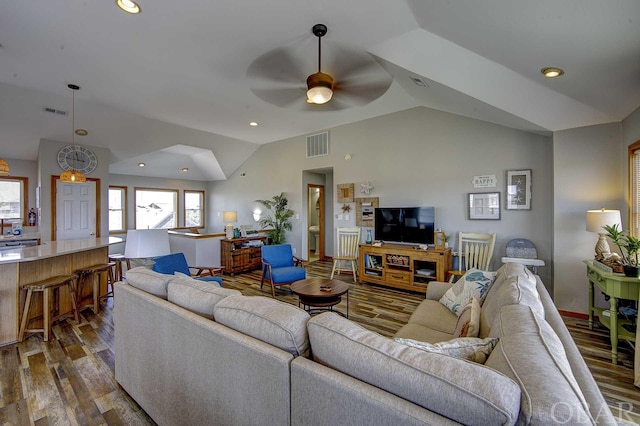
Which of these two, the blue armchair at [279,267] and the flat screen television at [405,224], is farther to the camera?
the flat screen television at [405,224]

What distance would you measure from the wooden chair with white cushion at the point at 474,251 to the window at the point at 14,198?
29.1 feet

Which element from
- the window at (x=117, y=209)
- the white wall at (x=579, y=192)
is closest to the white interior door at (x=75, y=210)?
the window at (x=117, y=209)

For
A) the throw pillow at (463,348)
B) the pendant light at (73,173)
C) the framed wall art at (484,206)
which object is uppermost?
the pendant light at (73,173)

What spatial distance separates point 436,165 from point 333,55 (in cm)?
274

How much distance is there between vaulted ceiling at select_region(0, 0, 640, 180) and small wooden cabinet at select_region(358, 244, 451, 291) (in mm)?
2208

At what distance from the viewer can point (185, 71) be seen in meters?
3.46

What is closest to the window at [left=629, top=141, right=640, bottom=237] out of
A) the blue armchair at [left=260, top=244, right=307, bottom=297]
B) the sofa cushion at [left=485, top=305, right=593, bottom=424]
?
the sofa cushion at [left=485, top=305, right=593, bottom=424]

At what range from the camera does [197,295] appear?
160 cm

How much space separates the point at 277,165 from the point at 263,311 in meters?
6.35

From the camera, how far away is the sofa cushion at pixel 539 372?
663mm

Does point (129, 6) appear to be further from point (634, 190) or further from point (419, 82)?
point (634, 190)

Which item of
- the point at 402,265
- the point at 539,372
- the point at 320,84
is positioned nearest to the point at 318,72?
the point at 320,84

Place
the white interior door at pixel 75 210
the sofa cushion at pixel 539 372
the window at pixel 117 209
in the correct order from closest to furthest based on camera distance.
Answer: the sofa cushion at pixel 539 372, the white interior door at pixel 75 210, the window at pixel 117 209

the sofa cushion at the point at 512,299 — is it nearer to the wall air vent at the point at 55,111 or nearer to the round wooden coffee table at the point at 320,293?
the round wooden coffee table at the point at 320,293
